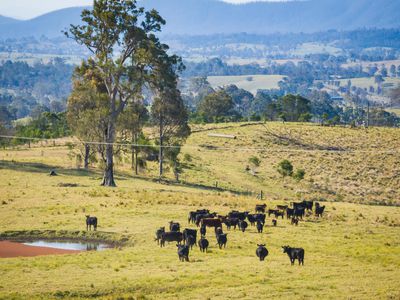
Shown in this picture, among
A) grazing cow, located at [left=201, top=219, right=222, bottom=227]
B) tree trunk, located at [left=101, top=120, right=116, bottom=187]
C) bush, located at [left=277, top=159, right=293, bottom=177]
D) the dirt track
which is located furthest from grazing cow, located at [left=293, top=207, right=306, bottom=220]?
bush, located at [left=277, top=159, right=293, bottom=177]

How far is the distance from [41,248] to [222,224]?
10.8 m

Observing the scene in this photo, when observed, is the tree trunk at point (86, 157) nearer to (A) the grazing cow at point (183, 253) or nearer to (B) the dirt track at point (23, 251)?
(B) the dirt track at point (23, 251)

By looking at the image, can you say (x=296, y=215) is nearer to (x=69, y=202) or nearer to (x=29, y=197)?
(x=69, y=202)

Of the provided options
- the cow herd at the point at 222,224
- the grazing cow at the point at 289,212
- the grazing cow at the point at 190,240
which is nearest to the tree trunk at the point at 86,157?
the cow herd at the point at 222,224

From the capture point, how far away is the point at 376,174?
267 feet

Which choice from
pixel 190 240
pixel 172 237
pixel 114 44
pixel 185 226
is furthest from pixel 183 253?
pixel 114 44

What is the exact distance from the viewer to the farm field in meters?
25.7

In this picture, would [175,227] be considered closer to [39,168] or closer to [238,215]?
[238,215]

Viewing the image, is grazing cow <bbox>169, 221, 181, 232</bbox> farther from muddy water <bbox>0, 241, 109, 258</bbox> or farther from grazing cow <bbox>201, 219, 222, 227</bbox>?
muddy water <bbox>0, 241, 109, 258</bbox>

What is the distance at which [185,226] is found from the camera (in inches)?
1499

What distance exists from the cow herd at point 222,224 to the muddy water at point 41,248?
3.81 metres

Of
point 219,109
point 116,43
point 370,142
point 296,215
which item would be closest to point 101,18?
point 116,43

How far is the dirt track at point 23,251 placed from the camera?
33.3 m

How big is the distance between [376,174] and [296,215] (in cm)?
4243
